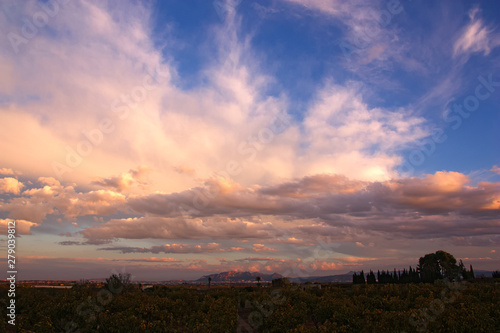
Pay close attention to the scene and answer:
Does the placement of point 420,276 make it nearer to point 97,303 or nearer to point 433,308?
point 433,308

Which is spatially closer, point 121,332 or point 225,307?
point 121,332

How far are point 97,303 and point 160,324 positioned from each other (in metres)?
9.67

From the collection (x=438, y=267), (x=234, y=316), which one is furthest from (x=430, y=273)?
(x=234, y=316)

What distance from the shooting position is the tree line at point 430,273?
106 meters

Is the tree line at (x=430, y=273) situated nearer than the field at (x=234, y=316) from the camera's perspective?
No

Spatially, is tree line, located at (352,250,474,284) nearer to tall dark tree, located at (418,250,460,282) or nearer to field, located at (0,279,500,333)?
tall dark tree, located at (418,250,460,282)

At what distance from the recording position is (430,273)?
107m

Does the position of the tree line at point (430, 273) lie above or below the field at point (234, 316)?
below

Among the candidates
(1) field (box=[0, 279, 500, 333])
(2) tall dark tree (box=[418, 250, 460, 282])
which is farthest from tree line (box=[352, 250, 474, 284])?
(1) field (box=[0, 279, 500, 333])

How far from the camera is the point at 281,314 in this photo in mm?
24219

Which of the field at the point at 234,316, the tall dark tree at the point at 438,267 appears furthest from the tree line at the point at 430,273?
the field at the point at 234,316

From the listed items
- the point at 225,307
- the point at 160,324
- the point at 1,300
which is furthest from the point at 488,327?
the point at 1,300

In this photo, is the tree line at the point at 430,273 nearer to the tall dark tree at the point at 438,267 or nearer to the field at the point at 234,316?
the tall dark tree at the point at 438,267

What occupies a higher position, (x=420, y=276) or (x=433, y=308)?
(x=433, y=308)
